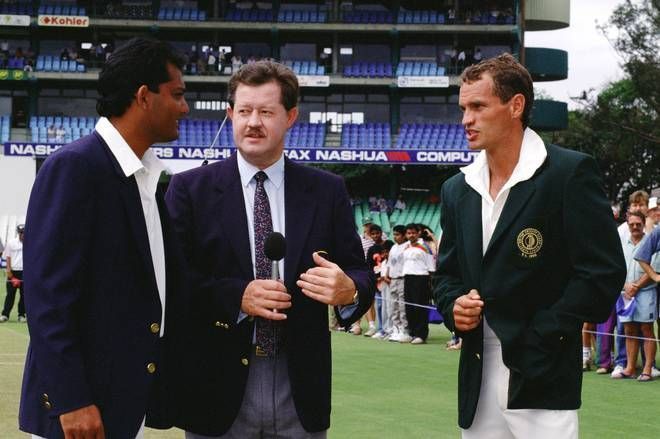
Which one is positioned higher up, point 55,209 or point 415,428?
point 55,209

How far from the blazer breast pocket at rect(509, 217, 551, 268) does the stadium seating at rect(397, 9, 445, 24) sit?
55937 mm

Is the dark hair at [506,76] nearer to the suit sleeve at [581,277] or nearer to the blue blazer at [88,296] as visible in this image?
the suit sleeve at [581,277]

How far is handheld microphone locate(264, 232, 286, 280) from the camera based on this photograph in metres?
4.45

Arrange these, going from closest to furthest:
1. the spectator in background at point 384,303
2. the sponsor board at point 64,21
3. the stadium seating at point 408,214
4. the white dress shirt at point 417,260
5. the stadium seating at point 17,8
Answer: the white dress shirt at point 417,260 → the spectator in background at point 384,303 → the stadium seating at point 408,214 → the sponsor board at point 64,21 → the stadium seating at point 17,8

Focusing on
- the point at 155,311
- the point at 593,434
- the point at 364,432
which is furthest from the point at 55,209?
the point at 593,434

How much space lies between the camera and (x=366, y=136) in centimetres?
5984

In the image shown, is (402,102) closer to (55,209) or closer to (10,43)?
(10,43)

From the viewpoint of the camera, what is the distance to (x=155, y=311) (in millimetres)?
4172

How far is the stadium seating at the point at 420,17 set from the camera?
59.8m

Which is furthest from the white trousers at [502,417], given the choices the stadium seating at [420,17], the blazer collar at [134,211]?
the stadium seating at [420,17]

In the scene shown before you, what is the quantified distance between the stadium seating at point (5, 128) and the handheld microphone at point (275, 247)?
184 feet

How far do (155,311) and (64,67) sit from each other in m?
57.2

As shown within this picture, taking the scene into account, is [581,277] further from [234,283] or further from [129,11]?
[129,11]

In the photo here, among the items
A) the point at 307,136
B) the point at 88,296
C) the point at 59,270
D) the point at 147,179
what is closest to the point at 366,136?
A: the point at 307,136
